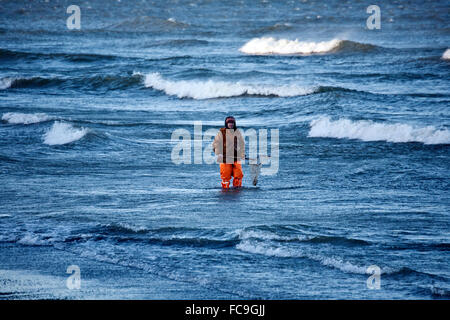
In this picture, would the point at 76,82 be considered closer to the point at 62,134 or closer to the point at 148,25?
the point at 62,134

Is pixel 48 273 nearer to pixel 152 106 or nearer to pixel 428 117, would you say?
pixel 428 117

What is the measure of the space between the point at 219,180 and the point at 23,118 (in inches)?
326

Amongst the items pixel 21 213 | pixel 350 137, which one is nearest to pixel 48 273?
pixel 21 213

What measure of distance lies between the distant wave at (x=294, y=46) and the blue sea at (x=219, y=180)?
3.62 ft

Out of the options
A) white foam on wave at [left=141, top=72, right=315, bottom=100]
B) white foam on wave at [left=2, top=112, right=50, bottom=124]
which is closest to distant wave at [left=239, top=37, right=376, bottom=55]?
white foam on wave at [left=141, top=72, right=315, bottom=100]

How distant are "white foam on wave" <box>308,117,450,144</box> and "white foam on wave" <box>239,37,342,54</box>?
20.8 m

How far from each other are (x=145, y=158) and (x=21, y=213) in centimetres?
454

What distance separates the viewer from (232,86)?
85.7ft

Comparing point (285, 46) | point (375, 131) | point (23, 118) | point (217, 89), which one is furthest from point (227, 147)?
point (285, 46)

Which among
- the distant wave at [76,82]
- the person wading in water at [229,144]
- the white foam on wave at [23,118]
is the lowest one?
the white foam on wave at [23,118]

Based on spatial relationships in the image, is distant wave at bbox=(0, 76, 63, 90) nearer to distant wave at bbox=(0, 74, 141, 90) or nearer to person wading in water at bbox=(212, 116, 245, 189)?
distant wave at bbox=(0, 74, 141, 90)

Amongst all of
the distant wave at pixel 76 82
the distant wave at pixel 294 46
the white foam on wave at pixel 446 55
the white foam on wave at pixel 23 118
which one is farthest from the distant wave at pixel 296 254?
the distant wave at pixel 294 46

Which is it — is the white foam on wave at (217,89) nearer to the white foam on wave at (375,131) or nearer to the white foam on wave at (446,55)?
the white foam on wave at (375,131)

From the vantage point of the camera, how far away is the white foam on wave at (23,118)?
18.7 metres
